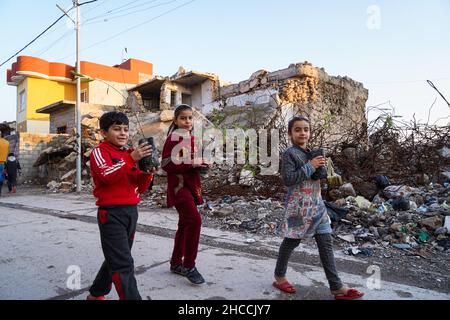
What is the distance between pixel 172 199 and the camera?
255cm

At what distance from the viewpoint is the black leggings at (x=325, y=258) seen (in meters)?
2.12

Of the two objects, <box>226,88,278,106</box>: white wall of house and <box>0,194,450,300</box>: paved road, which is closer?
<box>0,194,450,300</box>: paved road

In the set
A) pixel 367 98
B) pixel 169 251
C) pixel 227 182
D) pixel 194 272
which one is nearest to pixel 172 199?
pixel 194 272

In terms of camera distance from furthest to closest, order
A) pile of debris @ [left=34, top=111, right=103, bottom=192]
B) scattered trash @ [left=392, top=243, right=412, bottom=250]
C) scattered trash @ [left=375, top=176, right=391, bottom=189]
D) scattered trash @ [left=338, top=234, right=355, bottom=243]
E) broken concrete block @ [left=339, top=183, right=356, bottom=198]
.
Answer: pile of debris @ [left=34, top=111, right=103, bottom=192]
scattered trash @ [left=375, top=176, right=391, bottom=189]
broken concrete block @ [left=339, top=183, right=356, bottom=198]
scattered trash @ [left=338, top=234, right=355, bottom=243]
scattered trash @ [left=392, top=243, right=412, bottom=250]

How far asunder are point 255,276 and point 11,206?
6781 millimetres

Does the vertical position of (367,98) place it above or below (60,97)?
below

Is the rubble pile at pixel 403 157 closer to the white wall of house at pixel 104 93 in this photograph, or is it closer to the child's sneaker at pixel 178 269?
the child's sneaker at pixel 178 269

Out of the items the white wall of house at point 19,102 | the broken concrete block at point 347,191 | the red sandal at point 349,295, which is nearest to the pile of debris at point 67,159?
the broken concrete block at point 347,191

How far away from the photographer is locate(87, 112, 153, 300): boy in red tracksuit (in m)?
1.80

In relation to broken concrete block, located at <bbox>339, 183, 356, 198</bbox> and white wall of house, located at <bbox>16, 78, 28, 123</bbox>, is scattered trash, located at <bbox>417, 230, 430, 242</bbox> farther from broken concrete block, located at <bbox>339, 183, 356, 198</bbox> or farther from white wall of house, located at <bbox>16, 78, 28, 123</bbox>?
white wall of house, located at <bbox>16, 78, 28, 123</bbox>

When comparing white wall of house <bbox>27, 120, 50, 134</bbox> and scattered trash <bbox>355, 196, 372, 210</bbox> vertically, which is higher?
white wall of house <bbox>27, 120, 50, 134</bbox>

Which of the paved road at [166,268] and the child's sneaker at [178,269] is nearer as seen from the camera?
the paved road at [166,268]

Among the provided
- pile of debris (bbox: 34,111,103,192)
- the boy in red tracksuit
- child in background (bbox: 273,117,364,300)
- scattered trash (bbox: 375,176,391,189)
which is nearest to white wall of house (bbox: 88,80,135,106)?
Answer: pile of debris (bbox: 34,111,103,192)

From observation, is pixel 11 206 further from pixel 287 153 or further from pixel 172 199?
pixel 287 153
